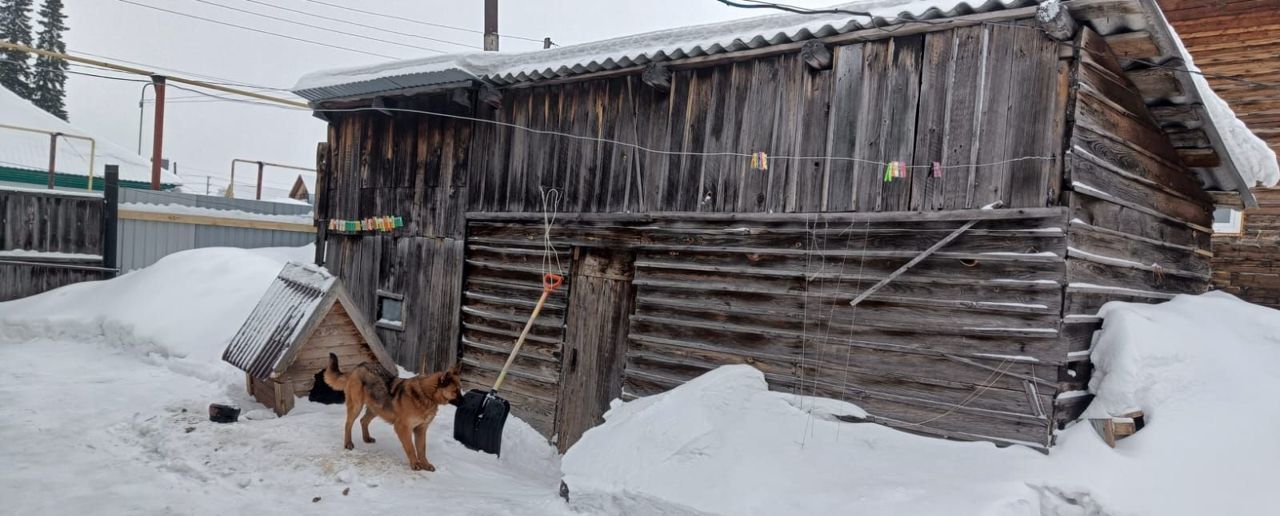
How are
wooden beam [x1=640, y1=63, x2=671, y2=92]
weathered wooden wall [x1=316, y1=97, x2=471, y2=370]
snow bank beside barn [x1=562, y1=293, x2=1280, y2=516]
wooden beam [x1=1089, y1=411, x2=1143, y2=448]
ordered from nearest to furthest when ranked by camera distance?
snow bank beside barn [x1=562, y1=293, x2=1280, y2=516]
wooden beam [x1=1089, y1=411, x2=1143, y2=448]
wooden beam [x1=640, y1=63, x2=671, y2=92]
weathered wooden wall [x1=316, y1=97, x2=471, y2=370]

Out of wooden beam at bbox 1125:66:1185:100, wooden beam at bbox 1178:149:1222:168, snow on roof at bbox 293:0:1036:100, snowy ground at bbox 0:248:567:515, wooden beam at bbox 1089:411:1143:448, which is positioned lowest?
snowy ground at bbox 0:248:567:515

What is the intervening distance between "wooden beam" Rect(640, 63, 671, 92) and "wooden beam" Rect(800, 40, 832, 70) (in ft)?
5.56

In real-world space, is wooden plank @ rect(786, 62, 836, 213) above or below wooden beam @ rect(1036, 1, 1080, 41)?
below

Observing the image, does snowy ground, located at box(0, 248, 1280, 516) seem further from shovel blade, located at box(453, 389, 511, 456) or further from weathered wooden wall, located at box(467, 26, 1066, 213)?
weathered wooden wall, located at box(467, 26, 1066, 213)

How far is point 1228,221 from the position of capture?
11.2 meters

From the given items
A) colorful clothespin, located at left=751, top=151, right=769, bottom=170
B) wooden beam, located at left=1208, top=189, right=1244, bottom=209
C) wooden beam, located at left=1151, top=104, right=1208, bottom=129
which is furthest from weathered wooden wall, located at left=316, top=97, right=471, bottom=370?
wooden beam, located at left=1208, top=189, right=1244, bottom=209

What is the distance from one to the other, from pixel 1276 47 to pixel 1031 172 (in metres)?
7.80

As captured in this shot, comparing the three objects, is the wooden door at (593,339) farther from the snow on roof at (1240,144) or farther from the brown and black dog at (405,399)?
the snow on roof at (1240,144)

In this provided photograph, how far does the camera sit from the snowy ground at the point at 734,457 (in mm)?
4957

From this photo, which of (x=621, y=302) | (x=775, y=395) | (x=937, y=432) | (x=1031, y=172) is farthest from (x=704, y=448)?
(x=1031, y=172)

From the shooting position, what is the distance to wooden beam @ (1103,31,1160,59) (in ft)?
18.6

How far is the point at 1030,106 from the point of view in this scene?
18.8 ft

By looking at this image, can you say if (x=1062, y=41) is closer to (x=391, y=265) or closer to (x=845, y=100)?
(x=845, y=100)

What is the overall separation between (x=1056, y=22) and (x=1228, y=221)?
854 centimetres
